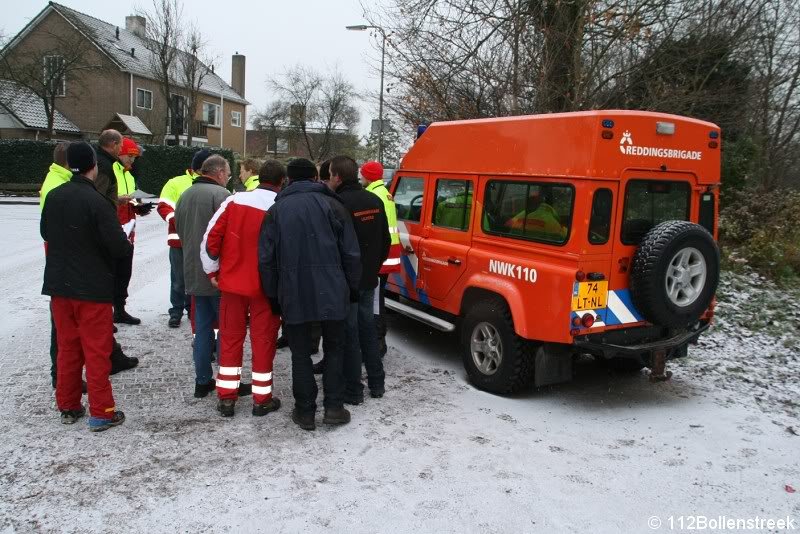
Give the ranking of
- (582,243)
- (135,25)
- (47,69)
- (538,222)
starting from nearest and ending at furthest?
(582,243) < (538,222) < (47,69) < (135,25)

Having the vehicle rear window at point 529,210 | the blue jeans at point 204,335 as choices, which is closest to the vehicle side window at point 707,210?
the vehicle rear window at point 529,210

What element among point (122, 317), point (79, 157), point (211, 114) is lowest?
point (122, 317)

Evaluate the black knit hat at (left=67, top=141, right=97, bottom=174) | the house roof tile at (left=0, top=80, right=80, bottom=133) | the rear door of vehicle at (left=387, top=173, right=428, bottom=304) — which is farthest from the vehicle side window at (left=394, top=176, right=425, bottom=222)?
the house roof tile at (left=0, top=80, right=80, bottom=133)

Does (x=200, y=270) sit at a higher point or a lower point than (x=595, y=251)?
lower

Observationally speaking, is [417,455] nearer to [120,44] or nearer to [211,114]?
[120,44]

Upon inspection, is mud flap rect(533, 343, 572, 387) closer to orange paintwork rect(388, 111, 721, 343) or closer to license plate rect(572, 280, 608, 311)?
orange paintwork rect(388, 111, 721, 343)

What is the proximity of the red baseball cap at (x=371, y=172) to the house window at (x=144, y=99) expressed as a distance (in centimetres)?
3630

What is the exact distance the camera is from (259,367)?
4.67 meters

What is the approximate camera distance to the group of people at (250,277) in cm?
414

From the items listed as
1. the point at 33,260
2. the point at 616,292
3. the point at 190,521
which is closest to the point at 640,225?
the point at 616,292

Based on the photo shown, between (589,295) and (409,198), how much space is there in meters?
2.63

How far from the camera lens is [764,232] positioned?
10453mm

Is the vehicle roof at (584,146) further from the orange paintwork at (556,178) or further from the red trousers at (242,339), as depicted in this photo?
the red trousers at (242,339)

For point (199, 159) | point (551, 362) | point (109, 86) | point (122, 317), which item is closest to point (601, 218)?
point (551, 362)
